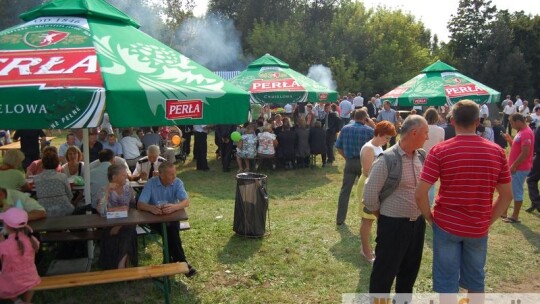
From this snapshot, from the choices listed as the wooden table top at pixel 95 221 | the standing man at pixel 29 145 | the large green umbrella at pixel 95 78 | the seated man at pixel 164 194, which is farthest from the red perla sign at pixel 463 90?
the standing man at pixel 29 145

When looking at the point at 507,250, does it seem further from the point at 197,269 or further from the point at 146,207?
the point at 146,207

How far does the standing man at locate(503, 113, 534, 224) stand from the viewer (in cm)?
686

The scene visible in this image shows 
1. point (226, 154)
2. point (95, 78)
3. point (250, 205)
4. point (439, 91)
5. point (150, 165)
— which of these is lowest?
point (250, 205)

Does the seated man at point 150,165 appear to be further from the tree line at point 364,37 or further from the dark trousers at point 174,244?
the tree line at point 364,37

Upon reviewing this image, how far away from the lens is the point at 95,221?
4660mm

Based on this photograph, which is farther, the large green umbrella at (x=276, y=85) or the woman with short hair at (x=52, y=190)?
the large green umbrella at (x=276, y=85)

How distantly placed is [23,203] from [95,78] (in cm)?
213

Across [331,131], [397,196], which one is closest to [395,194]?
[397,196]

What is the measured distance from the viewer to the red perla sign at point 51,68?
3.34 metres

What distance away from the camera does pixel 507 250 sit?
243 inches

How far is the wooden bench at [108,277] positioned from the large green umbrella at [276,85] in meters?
7.18

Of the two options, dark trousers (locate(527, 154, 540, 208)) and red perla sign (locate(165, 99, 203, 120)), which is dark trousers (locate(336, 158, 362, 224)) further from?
dark trousers (locate(527, 154, 540, 208))

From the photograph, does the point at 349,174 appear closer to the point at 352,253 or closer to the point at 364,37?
the point at 352,253

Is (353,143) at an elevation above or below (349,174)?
above
